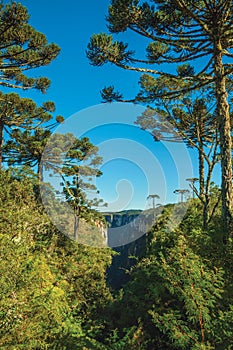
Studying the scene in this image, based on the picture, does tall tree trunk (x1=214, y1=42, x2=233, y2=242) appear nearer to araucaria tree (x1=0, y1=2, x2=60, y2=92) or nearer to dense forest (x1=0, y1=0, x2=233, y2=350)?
dense forest (x1=0, y1=0, x2=233, y2=350)

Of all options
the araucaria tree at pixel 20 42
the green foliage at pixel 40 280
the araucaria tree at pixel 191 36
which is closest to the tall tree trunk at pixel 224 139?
the araucaria tree at pixel 191 36

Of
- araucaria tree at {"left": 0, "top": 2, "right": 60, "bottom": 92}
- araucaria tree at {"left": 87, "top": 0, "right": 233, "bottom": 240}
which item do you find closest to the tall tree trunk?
araucaria tree at {"left": 87, "top": 0, "right": 233, "bottom": 240}

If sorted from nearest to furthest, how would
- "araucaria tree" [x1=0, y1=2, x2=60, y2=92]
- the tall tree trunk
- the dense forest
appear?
the dense forest < the tall tree trunk < "araucaria tree" [x1=0, y1=2, x2=60, y2=92]

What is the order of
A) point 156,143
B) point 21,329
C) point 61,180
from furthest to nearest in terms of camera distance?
point 61,180
point 156,143
point 21,329

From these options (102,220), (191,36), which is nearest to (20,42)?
(191,36)

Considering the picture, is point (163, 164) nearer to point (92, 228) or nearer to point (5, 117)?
point (5, 117)

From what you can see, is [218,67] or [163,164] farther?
[163,164]

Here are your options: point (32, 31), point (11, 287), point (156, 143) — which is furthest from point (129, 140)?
point (11, 287)
